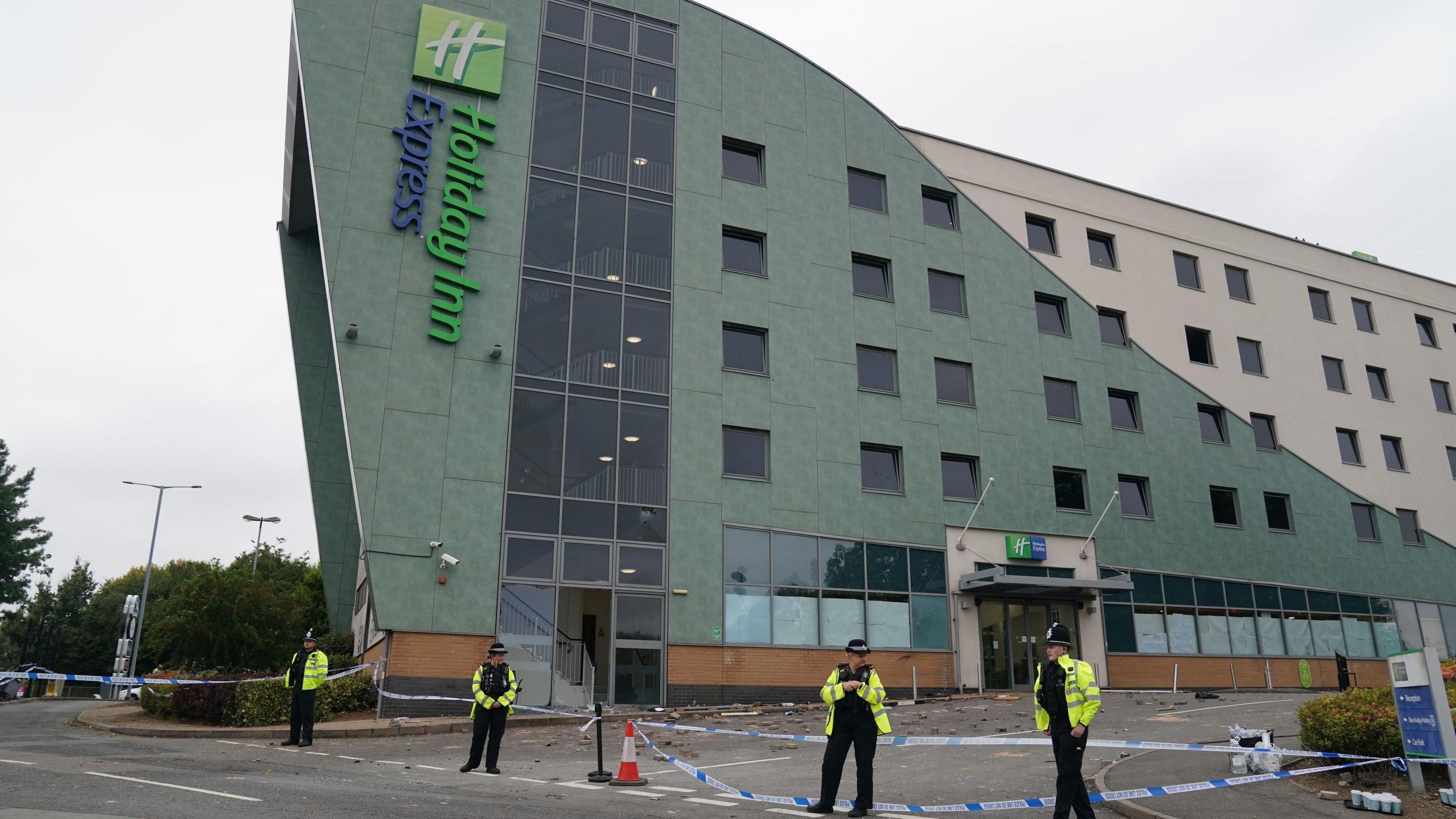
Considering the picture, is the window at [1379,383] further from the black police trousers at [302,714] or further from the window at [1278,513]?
the black police trousers at [302,714]

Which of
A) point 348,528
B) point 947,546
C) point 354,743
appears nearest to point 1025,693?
point 947,546

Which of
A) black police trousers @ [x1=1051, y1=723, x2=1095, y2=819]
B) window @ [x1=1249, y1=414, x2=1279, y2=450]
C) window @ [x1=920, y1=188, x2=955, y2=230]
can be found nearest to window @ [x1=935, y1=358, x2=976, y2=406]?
window @ [x1=920, y1=188, x2=955, y2=230]

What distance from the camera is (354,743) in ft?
58.7

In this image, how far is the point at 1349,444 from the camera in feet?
125

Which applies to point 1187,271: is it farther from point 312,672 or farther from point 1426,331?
point 312,672

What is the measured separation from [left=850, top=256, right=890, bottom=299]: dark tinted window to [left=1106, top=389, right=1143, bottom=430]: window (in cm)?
829

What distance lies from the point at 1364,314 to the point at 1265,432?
9.41 metres

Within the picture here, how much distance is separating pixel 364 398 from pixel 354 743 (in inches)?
316

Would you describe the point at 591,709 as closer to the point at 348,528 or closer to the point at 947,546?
the point at 947,546

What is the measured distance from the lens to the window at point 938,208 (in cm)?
3256

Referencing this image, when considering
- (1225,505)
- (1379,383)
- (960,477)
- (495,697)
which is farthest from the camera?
(1379,383)

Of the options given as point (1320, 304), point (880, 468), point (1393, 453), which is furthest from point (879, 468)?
point (1393, 453)

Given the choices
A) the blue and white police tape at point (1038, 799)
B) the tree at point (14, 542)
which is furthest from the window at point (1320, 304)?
the tree at point (14, 542)

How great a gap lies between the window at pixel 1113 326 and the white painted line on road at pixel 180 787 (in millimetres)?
29788
